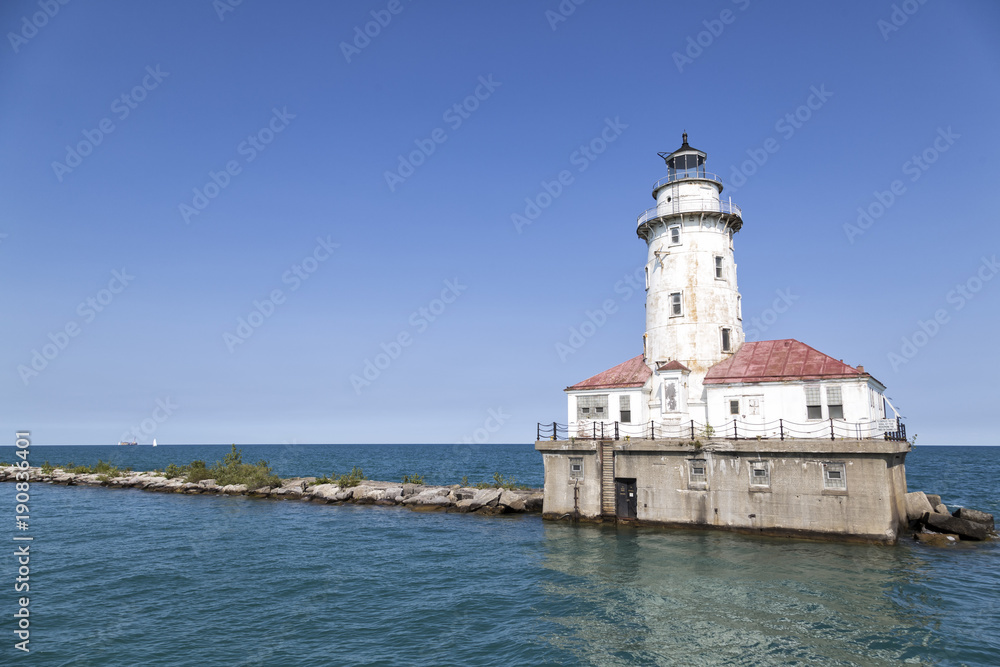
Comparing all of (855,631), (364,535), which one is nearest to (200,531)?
(364,535)

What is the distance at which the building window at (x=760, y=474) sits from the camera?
89.5 feet

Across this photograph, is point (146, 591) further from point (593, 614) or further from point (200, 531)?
point (593, 614)

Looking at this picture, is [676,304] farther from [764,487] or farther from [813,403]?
[764,487]

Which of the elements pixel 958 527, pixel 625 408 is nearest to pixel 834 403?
pixel 958 527

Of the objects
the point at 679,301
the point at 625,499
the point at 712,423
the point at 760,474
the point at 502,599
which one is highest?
the point at 679,301

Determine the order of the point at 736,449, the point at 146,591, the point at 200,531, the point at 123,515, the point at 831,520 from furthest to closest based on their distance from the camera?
the point at 123,515
the point at 200,531
the point at 736,449
the point at 831,520
the point at 146,591

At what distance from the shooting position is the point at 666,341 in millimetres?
33469

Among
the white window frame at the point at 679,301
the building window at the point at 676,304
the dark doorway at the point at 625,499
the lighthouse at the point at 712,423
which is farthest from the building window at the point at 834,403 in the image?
the dark doorway at the point at 625,499

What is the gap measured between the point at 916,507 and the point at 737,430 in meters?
9.79

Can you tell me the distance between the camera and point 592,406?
33719 mm

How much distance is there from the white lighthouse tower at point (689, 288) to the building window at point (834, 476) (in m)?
6.81

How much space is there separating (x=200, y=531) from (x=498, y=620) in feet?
73.1

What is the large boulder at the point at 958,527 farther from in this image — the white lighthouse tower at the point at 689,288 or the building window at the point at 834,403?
the white lighthouse tower at the point at 689,288

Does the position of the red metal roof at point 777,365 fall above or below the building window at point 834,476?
above
